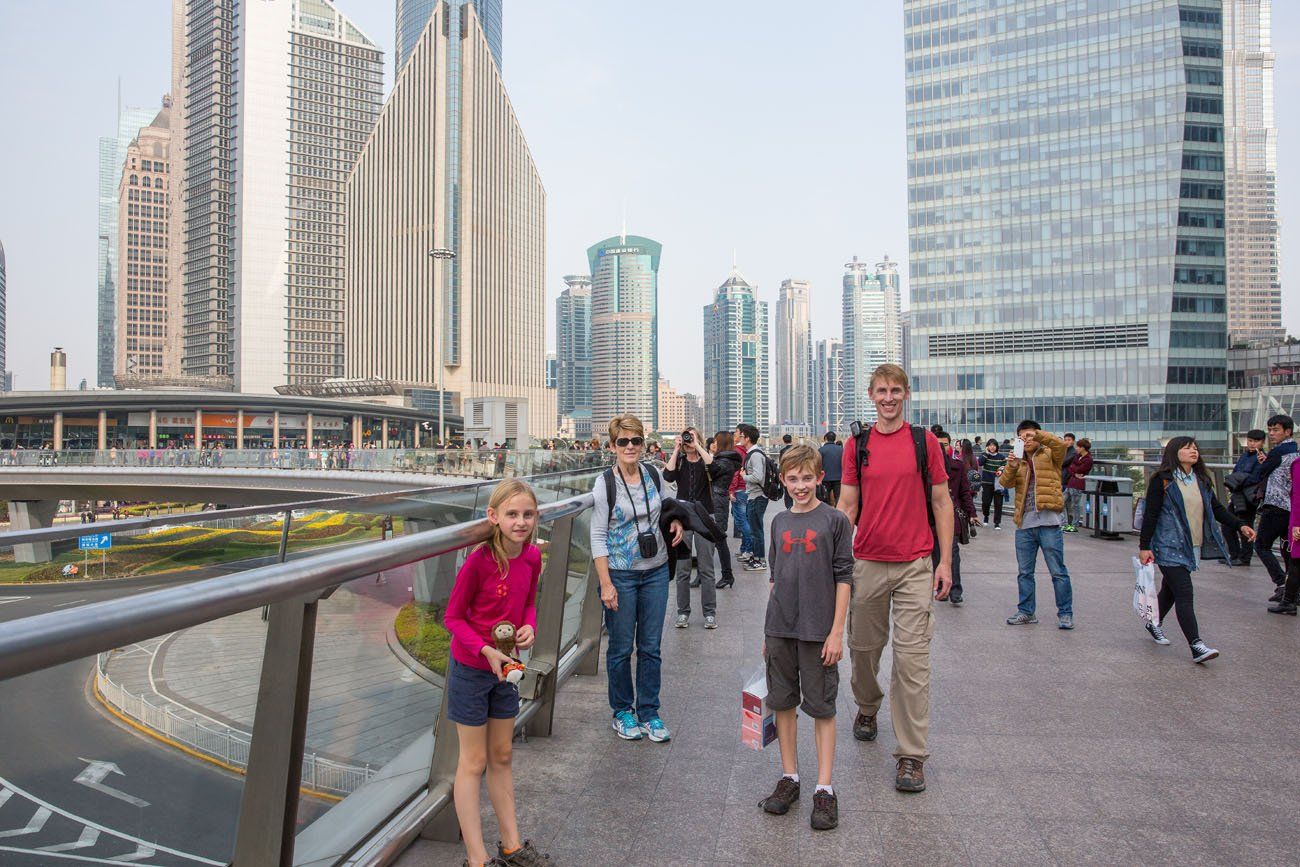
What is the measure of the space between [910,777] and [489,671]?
2162 mm

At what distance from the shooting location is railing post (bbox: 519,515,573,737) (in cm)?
455

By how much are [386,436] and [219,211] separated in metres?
64.7

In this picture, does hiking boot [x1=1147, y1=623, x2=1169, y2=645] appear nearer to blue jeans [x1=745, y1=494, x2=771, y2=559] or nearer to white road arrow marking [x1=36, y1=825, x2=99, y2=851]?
blue jeans [x1=745, y1=494, x2=771, y2=559]

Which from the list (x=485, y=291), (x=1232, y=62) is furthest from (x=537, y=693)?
(x=1232, y=62)

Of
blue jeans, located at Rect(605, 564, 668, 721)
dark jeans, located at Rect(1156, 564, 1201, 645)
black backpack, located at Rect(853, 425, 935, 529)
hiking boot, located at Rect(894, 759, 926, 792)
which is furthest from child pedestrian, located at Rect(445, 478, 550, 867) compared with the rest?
dark jeans, located at Rect(1156, 564, 1201, 645)

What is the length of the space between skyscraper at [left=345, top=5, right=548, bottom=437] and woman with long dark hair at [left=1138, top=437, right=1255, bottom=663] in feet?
430

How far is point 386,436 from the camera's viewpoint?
364ft

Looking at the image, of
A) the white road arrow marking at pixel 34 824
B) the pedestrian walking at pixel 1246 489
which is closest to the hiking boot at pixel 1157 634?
the pedestrian walking at pixel 1246 489

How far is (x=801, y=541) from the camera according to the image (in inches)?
152

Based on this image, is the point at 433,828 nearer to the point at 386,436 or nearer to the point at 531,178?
the point at 386,436

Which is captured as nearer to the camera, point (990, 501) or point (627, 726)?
point (627, 726)

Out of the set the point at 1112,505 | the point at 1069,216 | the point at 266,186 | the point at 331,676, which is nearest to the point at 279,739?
the point at 331,676

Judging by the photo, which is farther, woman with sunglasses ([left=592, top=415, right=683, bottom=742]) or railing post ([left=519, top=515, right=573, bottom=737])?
woman with sunglasses ([left=592, top=415, right=683, bottom=742])

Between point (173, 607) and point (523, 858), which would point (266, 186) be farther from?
point (173, 607)
